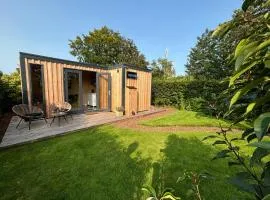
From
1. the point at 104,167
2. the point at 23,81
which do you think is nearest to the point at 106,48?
the point at 23,81

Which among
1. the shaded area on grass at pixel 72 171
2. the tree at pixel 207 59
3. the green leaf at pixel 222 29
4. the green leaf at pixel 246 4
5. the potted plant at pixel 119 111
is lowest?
the shaded area on grass at pixel 72 171

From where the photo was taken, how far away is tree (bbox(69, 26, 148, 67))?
87.4ft

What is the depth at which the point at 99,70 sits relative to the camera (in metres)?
9.58

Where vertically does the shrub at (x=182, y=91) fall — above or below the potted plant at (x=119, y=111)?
above

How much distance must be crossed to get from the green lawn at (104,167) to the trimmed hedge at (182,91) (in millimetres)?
5660

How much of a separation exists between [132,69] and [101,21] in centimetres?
1983

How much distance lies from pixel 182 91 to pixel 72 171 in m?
9.60

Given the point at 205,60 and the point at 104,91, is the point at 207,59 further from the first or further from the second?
the point at 104,91

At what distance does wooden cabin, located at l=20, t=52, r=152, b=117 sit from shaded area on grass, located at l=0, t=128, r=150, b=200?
11.4 feet

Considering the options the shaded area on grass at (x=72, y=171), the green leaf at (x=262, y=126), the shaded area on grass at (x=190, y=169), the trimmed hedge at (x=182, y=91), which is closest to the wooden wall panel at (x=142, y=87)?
the trimmed hedge at (x=182, y=91)

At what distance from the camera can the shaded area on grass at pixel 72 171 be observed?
8.78 ft

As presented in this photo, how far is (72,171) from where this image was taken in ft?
10.8

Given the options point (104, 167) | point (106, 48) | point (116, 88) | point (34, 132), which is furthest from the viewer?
point (106, 48)

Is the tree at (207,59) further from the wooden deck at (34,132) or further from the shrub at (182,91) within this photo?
the wooden deck at (34,132)
